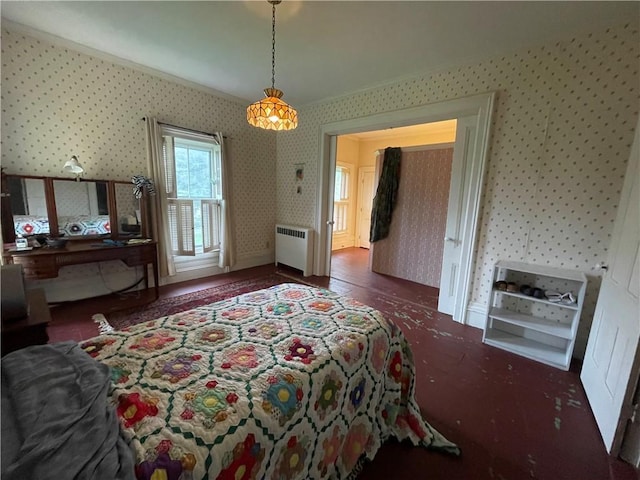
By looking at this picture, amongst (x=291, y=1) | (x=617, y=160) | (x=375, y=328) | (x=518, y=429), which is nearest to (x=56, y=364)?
(x=375, y=328)

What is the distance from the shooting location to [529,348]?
237 cm

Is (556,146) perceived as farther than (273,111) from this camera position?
Yes

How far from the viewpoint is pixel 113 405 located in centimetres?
85

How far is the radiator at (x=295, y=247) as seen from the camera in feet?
13.9

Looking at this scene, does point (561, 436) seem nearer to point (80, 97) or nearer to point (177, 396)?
point (177, 396)

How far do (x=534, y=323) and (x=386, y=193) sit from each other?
2.65m

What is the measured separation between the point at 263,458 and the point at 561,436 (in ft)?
Result: 5.90

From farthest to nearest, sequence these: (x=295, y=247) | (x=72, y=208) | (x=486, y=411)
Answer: (x=295, y=247) < (x=72, y=208) < (x=486, y=411)

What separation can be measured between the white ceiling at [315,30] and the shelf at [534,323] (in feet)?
7.63

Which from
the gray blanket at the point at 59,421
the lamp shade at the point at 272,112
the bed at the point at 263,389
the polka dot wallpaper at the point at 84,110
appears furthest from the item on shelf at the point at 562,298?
the polka dot wallpaper at the point at 84,110

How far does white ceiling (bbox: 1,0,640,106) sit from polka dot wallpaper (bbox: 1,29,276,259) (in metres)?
0.20

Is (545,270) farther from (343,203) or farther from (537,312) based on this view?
(343,203)

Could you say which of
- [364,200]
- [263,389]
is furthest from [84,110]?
[364,200]

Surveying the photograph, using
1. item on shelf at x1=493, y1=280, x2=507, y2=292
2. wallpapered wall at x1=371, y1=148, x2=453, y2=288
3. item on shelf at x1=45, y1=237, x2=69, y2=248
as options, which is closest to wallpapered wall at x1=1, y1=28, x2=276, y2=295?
item on shelf at x1=45, y1=237, x2=69, y2=248
